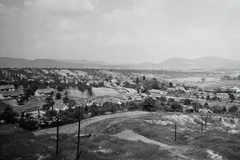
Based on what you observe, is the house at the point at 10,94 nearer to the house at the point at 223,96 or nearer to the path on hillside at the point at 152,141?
the path on hillside at the point at 152,141

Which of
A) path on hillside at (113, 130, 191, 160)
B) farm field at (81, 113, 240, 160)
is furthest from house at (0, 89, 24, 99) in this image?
path on hillside at (113, 130, 191, 160)

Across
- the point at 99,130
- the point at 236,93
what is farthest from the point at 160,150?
the point at 236,93

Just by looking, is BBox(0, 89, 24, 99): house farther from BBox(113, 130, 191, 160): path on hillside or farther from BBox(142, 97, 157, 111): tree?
BBox(113, 130, 191, 160): path on hillside

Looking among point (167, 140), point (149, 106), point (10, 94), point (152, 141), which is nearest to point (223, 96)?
point (149, 106)

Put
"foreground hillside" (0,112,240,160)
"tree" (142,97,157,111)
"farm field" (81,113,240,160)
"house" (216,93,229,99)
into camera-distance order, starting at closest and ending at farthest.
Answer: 1. "foreground hillside" (0,112,240,160)
2. "farm field" (81,113,240,160)
3. "tree" (142,97,157,111)
4. "house" (216,93,229,99)

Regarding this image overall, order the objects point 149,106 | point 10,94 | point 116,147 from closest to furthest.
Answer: point 116,147 < point 149,106 < point 10,94

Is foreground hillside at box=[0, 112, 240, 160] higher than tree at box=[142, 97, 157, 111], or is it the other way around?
foreground hillside at box=[0, 112, 240, 160]

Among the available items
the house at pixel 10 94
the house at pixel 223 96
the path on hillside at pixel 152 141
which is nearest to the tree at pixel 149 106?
the path on hillside at pixel 152 141

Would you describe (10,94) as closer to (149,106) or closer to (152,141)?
(149,106)

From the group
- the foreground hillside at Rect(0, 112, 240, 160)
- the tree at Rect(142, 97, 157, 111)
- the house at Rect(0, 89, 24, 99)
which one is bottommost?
the tree at Rect(142, 97, 157, 111)

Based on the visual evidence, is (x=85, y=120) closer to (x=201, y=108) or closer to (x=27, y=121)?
(x=27, y=121)

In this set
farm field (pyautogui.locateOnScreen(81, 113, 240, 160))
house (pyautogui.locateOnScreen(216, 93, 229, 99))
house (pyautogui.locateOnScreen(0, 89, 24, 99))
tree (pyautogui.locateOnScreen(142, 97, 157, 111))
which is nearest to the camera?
farm field (pyautogui.locateOnScreen(81, 113, 240, 160))
